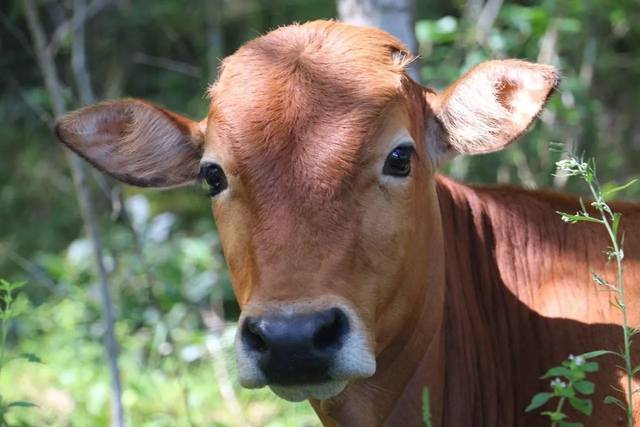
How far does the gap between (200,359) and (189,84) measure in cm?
381

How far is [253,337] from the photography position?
3.92 meters

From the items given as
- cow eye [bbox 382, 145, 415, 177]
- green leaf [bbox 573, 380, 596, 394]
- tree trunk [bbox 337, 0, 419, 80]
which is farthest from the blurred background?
green leaf [bbox 573, 380, 596, 394]

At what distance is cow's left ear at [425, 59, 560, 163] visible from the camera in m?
4.62

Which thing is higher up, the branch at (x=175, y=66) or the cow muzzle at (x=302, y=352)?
the cow muzzle at (x=302, y=352)

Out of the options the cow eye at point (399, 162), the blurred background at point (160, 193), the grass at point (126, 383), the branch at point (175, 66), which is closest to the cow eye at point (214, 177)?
→ the cow eye at point (399, 162)

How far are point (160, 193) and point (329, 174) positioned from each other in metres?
7.82

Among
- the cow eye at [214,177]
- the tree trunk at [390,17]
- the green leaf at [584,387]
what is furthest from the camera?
the tree trunk at [390,17]

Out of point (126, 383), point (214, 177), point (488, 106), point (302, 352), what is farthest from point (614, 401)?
point (126, 383)

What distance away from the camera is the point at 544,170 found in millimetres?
8938

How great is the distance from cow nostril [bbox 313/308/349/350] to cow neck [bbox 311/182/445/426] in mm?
681

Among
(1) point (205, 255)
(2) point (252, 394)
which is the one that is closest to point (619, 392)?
(2) point (252, 394)

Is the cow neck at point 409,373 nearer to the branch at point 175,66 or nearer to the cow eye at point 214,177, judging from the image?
the cow eye at point 214,177

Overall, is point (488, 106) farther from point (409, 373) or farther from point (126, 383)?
point (126, 383)

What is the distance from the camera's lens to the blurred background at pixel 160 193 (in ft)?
23.7
